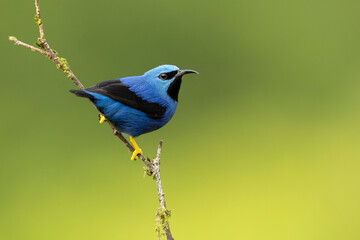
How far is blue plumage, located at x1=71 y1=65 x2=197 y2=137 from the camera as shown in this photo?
4352 millimetres

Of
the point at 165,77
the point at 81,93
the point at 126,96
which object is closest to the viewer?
the point at 81,93

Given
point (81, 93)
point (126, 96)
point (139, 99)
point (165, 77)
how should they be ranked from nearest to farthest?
point (81, 93) < point (126, 96) < point (139, 99) < point (165, 77)

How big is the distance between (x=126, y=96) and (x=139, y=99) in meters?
0.15

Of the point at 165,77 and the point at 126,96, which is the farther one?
the point at 165,77

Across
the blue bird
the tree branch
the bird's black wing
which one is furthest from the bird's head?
the tree branch

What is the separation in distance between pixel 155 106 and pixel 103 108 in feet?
1.55

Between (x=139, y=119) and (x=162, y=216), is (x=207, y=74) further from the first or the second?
(x=162, y=216)

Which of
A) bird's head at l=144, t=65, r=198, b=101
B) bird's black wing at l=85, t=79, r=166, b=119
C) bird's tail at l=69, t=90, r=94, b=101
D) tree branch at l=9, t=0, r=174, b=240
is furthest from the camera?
bird's head at l=144, t=65, r=198, b=101

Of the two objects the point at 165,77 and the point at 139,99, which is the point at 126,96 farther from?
the point at 165,77

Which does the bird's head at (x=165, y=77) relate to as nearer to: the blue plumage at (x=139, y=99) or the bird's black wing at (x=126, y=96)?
the blue plumage at (x=139, y=99)

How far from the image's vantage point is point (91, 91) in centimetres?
427

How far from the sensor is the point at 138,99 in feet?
14.7

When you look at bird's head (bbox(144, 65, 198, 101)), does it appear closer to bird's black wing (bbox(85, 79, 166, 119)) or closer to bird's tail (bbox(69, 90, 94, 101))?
bird's black wing (bbox(85, 79, 166, 119))

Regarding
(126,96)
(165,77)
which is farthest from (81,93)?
(165,77)
